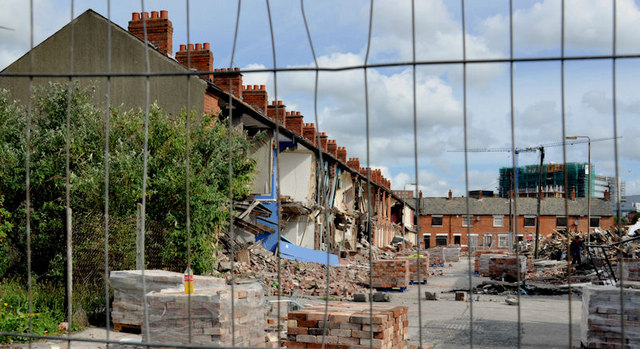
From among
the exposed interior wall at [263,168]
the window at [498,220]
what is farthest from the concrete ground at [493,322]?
the window at [498,220]

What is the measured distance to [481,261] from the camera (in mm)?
25047

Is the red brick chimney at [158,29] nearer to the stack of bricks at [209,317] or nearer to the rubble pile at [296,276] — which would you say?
the rubble pile at [296,276]

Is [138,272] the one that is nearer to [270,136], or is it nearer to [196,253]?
[196,253]

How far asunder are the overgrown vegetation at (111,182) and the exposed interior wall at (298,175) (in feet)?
42.1

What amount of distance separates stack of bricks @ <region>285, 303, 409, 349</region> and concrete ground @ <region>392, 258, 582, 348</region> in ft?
1.65

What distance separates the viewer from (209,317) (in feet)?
24.2

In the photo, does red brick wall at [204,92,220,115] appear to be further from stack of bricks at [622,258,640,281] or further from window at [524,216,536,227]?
window at [524,216,536,227]

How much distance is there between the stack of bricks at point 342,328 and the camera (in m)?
6.93

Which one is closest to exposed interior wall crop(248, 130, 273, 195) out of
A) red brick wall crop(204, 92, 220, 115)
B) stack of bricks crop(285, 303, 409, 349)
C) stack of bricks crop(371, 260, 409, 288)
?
red brick wall crop(204, 92, 220, 115)

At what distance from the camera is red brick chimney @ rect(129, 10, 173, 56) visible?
62.4 ft

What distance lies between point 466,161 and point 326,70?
1010 millimetres

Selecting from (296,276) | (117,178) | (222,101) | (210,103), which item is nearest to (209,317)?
(117,178)

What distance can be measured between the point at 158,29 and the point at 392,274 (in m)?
10.5

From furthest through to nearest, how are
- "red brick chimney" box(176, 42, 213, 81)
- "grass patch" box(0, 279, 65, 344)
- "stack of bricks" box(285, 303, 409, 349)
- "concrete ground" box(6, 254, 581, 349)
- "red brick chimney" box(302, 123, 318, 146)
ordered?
1. "red brick chimney" box(302, 123, 318, 146)
2. "red brick chimney" box(176, 42, 213, 81)
3. "concrete ground" box(6, 254, 581, 349)
4. "grass patch" box(0, 279, 65, 344)
5. "stack of bricks" box(285, 303, 409, 349)
